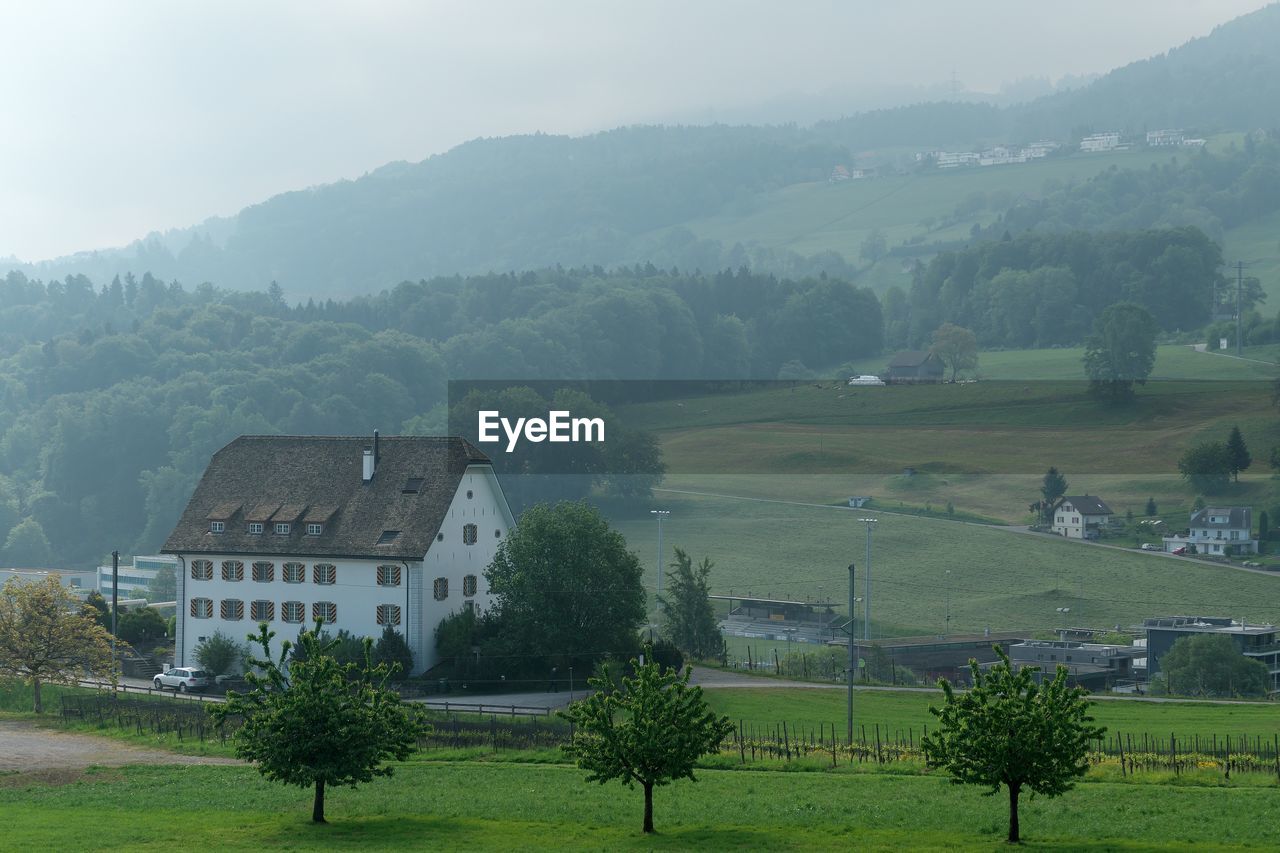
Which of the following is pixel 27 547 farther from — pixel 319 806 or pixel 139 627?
pixel 319 806

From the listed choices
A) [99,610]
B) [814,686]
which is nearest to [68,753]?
[99,610]

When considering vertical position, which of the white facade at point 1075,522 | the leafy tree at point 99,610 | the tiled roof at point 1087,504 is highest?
the tiled roof at point 1087,504

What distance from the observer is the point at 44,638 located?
65188 millimetres

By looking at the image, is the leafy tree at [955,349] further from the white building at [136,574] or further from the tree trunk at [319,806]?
the tree trunk at [319,806]

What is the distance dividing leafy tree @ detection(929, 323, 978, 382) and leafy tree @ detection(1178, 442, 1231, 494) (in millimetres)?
66023

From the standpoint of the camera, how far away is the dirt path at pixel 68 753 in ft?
166

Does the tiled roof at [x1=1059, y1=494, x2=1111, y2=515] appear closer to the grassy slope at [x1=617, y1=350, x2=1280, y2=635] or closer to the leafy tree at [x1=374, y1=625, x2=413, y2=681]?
the grassy slope at [x1=617, y1=350, x2=1280, y2=635]

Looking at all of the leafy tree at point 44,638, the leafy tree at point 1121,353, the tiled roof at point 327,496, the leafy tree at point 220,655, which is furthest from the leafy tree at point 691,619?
the leafy tree at point 1121,353

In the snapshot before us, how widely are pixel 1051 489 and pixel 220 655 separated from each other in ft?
177

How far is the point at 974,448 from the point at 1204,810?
224ft

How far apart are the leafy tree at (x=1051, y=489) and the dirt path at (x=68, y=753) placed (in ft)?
204

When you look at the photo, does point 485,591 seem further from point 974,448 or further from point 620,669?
point 974,448

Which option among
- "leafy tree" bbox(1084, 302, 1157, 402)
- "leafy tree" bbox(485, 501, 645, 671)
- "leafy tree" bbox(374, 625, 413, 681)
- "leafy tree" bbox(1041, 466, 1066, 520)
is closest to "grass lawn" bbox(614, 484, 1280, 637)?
"leafy tree" bbox(1041, 466, 1066, 520)

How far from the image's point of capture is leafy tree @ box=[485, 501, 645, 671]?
64.8 m
